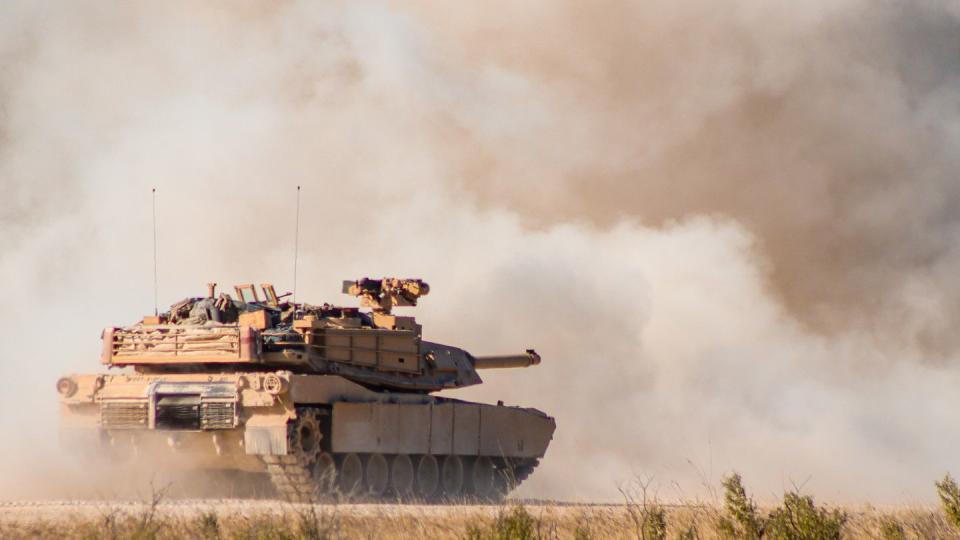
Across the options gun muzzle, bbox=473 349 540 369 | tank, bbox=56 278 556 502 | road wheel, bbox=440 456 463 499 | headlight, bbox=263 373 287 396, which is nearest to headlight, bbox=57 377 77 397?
tank, bbox=56 278 556 502

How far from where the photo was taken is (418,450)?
27.4 metres

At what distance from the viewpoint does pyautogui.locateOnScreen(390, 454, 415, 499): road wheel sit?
27.2 metres

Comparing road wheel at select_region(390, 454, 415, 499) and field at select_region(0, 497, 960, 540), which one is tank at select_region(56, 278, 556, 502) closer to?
road wheel at select_region(390, 454, 415, 499)

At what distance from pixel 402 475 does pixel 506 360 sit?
5.91 m

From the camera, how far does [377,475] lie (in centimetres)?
2700

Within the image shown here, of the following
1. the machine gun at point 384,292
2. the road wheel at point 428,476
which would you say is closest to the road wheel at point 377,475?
the road wheel at point 428,476

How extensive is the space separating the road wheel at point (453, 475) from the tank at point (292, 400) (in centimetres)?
2

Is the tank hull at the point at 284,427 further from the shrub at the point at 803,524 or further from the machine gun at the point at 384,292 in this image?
the shrub at the point at 803,524

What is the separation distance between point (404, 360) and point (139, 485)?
4947 millimetres

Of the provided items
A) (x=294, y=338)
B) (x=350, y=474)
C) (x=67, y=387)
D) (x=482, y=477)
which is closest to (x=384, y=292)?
(x=294, y=338)

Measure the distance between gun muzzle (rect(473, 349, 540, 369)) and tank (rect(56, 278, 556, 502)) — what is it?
2.83 m

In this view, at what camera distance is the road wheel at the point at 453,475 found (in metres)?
28.6

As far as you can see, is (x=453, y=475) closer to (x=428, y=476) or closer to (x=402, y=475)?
(x=428, y=476)

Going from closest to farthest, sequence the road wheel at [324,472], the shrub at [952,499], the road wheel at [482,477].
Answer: the shrub at [952,499] < the road wheel at [324,472] < the road wheel at [482,477]
